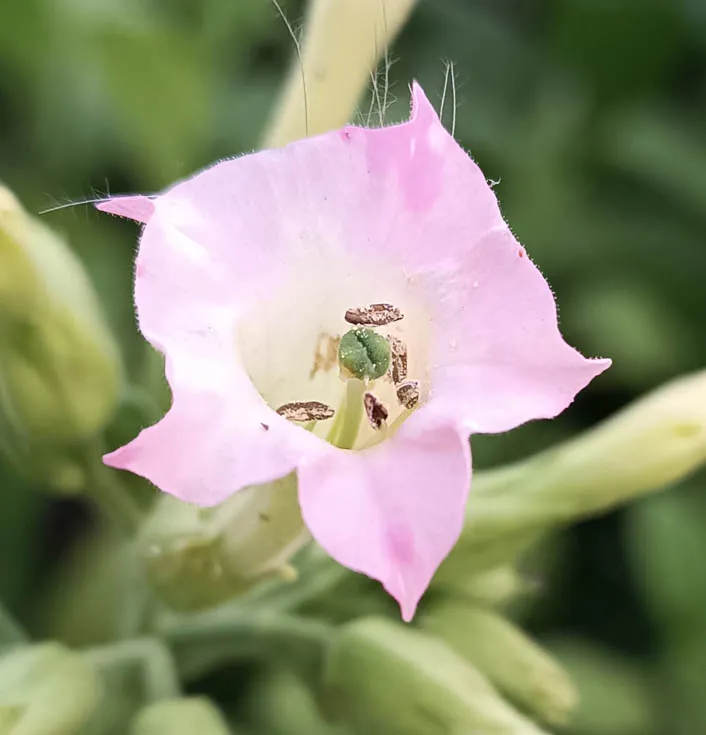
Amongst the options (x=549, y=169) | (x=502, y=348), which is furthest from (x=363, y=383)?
(x=549, y=169)

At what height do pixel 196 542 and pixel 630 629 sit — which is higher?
pixel 196 542

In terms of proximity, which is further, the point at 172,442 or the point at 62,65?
the point at 62,65

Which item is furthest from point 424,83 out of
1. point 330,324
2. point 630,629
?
point 330,324

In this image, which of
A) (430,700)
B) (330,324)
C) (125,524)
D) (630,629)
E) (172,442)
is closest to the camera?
(172,442)

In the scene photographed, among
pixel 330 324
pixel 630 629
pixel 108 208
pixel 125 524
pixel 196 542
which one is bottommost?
pixel 630 629

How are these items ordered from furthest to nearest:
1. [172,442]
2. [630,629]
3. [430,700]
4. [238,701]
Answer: [630,629] → [238,701] → [430,700] → [172,442]

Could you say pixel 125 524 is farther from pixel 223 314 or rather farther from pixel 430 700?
pixel 223 314

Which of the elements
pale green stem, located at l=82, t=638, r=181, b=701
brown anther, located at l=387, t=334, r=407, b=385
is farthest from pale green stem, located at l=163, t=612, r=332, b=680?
brown anther, located at l=387, t=334, r=407, b=385
